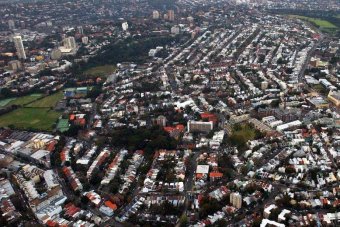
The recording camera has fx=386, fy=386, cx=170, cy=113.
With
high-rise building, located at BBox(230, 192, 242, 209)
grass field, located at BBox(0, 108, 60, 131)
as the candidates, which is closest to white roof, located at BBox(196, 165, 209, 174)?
high-rise building, located at BBox(230, 192, 242, 209)

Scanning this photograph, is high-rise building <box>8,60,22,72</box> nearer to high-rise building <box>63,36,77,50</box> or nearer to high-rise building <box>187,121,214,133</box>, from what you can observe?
high-rise building <box>63,36,77,50</box>

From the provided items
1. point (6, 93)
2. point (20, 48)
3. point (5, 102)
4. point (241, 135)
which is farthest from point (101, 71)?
point (241, 135)

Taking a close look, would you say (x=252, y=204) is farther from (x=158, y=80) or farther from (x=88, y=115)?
(x=158, y=80)

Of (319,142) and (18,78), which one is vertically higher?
(319,142)

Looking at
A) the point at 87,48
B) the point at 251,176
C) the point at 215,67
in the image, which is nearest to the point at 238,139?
the point at 251,176

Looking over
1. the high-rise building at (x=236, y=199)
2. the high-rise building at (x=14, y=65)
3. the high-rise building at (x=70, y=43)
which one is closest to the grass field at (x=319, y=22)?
the high-rise building at (x=70, y=43)

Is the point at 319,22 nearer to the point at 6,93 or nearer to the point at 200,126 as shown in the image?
the point at 200,126

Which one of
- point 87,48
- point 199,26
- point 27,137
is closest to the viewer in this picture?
point 27,137

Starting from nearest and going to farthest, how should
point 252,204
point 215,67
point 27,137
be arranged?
1. point 252,204
2. point 27,137
3. point 215,67
